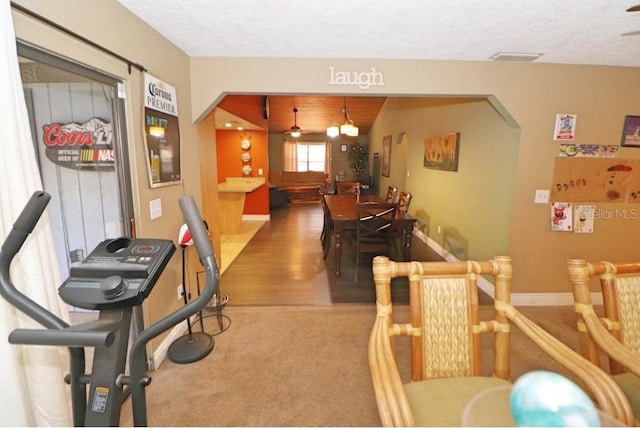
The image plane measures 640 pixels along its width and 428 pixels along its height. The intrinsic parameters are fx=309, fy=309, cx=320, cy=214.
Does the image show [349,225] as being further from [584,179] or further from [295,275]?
[584,179]

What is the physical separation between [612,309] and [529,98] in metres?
2.05

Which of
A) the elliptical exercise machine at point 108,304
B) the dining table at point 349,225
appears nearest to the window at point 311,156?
the dining table at point 349,225

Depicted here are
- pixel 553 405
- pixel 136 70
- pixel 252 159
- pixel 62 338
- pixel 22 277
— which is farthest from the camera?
pixel 252 159

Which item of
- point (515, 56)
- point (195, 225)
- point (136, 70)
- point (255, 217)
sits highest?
point (515, 56)

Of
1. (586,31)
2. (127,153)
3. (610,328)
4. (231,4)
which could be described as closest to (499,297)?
(610,328)

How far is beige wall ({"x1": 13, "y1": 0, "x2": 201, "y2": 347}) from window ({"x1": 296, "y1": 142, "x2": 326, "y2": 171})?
26.9 ft

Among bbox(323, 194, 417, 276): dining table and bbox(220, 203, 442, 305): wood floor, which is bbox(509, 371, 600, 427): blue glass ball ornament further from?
bbox(323, 194, 417, 276): dining table

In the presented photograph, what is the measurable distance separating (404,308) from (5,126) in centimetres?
300

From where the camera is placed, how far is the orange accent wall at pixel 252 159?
7.03m

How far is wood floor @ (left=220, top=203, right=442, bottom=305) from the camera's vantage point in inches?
127

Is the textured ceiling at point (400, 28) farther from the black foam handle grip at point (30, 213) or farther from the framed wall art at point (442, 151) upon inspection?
the framed wall art at point (442, 151)

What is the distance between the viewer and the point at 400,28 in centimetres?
200

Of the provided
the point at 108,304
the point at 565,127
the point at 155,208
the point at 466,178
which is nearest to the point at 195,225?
the point at 108,304

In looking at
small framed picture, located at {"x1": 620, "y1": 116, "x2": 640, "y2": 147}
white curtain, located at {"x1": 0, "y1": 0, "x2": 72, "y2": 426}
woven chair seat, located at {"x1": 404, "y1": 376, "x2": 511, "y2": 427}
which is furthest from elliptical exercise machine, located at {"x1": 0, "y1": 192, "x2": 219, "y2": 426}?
small framed picture, located at {"x1": 620, "y1": 116, "x2": 640, "y2": 147}
